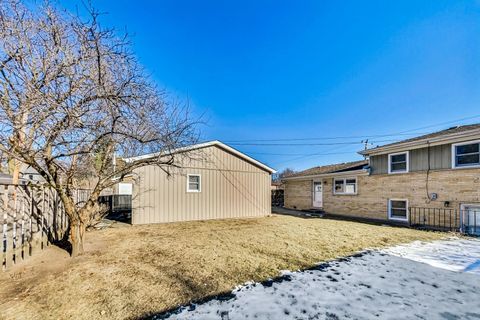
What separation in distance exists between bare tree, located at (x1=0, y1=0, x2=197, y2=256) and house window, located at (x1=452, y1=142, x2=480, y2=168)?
11.7m

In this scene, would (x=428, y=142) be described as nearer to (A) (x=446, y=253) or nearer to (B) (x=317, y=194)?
(A) (x=446, y=253)

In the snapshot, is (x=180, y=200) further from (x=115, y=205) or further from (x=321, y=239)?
(x=321, y=239)

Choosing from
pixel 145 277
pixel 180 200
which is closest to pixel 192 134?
pixel 145 277

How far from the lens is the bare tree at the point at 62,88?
3.15m

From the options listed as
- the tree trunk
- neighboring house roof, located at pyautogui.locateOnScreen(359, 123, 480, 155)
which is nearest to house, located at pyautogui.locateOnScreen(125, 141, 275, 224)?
the tree trunk

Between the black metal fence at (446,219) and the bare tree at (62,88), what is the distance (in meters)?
11.7

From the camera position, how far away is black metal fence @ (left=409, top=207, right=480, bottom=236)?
26.2ft

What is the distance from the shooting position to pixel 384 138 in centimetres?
2273

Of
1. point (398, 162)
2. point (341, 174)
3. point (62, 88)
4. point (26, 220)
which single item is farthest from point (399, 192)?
point (26, 220)

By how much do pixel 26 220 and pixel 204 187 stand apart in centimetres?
707

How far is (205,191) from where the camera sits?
1090cm

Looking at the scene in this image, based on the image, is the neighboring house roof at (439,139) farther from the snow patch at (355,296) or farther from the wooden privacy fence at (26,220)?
the wooden privacy fence at (26,220)

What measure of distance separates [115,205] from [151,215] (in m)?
4.53

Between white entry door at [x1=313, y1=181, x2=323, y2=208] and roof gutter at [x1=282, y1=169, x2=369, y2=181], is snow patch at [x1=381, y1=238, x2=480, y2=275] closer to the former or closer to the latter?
roof gutter at [x1=282, y1=169, x2=369, y2=181]
